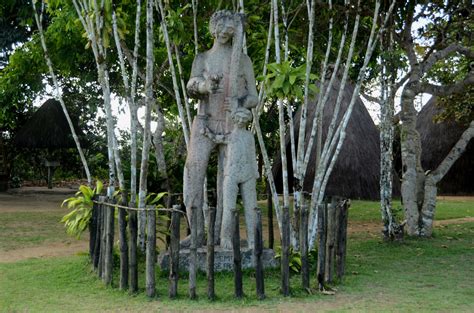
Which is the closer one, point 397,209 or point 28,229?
point 28,229

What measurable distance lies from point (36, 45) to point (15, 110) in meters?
9.05

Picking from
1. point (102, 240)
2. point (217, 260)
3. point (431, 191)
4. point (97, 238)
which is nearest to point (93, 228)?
point (97, 238)

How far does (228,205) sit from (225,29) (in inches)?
76.5

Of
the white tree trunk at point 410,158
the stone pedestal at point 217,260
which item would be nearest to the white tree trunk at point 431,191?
the white tree trunk at point 410,158

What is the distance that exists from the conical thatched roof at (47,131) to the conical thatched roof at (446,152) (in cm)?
1260

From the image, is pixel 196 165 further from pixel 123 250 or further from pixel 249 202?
pixel 123 250

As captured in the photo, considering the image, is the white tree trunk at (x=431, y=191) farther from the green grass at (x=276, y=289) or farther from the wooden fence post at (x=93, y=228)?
the wooden fence post at (x=93, y=228)

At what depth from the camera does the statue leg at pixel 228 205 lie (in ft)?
22.0

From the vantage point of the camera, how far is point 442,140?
21.9 meters

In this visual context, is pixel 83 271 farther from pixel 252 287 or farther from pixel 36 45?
pixel 36 45

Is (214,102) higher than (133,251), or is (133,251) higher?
(214,102)

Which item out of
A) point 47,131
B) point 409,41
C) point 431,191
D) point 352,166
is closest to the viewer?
point 409,41

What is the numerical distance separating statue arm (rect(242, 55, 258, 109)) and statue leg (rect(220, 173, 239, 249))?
852mm

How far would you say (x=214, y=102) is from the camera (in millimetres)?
6879
